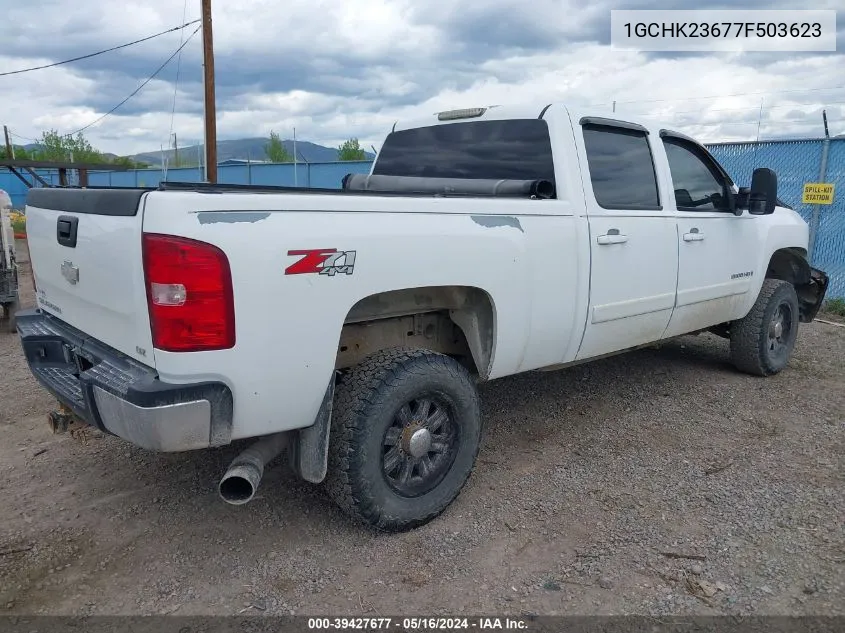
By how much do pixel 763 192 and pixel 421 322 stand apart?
2.86 metres

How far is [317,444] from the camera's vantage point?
2.81 meters

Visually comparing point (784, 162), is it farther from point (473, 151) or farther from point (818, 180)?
point (473, 151)

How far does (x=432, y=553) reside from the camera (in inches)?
118

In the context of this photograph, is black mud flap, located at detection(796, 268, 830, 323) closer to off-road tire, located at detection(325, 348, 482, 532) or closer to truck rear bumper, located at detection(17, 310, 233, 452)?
off-road tire, located at detection(325, 348, 482, 532)

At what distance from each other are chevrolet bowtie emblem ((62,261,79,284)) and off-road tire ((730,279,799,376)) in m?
4.87

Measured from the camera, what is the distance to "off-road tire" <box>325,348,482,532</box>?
2873 mm

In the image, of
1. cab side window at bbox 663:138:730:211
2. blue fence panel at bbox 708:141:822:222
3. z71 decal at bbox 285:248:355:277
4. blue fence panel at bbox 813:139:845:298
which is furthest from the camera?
blue fence panel at bbox 708:141:822:222

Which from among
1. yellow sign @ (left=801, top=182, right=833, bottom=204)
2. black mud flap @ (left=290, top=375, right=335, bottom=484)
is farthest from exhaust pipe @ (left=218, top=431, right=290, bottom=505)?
yellow sign @ (left=801, top=182, right=833, bottom=204)

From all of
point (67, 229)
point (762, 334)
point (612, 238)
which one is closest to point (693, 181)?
point (612, 238)

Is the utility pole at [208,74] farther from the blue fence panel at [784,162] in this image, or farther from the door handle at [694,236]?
the door handle at [694,236]

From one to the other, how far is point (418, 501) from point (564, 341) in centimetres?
121

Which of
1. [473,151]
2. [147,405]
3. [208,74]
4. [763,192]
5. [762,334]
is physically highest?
[208,74]

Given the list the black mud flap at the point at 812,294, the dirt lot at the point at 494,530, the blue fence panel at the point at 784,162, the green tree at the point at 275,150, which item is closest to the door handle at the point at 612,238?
the dirt lot at the point at 494,530

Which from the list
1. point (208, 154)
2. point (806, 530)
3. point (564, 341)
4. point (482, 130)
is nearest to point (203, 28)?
point (208, 154)
